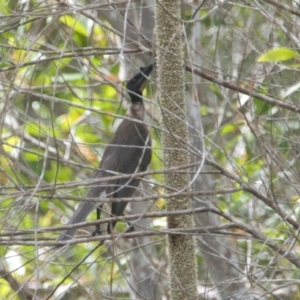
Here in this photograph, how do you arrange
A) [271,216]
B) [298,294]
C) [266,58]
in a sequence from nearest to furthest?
[266,58] < [298,294] < [271,216]

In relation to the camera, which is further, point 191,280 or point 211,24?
point 211,24

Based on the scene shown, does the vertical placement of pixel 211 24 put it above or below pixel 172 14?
above

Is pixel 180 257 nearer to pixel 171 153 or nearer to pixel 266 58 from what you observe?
pixel 171 153

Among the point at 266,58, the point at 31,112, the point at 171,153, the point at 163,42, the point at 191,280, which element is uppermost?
the point at 31,112

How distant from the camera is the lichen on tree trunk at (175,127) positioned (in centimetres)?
307

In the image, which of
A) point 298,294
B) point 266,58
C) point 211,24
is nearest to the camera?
point 266,58

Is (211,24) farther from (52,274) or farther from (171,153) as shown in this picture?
(171,153)

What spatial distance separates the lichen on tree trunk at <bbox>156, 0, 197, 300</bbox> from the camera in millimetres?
3072

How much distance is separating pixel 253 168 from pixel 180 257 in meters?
2.14

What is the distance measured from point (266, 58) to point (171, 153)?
104 centimetres

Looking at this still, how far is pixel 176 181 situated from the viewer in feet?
10.3

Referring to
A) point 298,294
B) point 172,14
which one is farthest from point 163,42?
point 298,294

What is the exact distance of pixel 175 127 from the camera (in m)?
3.07

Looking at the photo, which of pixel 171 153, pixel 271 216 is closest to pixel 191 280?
pixel 171 153
